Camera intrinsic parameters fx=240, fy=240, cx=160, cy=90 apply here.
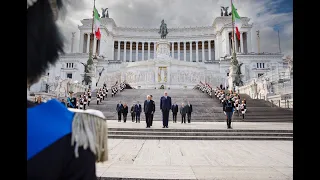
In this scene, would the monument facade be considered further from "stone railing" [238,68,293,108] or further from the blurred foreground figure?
the blurred foreground figure

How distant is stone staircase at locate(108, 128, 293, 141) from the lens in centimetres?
895

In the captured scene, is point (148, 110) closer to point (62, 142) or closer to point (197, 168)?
point (197, 168)

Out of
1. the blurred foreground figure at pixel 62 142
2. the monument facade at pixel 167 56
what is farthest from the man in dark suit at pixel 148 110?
the monument facade at pixel 167 56

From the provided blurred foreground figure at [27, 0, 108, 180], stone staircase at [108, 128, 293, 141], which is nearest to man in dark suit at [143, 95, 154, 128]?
stone staircase at [108, 128, 293, 141]

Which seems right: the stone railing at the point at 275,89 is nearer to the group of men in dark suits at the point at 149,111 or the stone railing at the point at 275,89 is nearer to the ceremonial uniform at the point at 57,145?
the group of men in dark suits at the point at 149,111

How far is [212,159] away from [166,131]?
4.65 metres

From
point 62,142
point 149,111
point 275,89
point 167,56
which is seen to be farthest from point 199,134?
point 167,56

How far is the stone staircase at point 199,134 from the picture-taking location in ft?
29.4

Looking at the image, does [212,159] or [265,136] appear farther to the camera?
[265,136]

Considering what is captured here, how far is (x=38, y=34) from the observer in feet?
4.37

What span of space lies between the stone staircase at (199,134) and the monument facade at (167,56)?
91.2 ft

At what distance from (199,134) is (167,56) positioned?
34.7 m
